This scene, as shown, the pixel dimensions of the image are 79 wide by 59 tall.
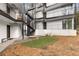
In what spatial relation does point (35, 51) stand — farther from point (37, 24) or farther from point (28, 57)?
point (37, 24)

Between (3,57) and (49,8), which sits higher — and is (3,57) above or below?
below

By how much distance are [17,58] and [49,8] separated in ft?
3.08

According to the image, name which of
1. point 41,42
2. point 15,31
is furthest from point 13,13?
point 41,42

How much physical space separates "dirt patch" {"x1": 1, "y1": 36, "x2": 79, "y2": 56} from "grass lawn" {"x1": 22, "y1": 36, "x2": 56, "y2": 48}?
53mm

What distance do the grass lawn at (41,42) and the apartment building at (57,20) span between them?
0.08 meters

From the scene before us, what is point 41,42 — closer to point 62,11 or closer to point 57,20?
point 57,20

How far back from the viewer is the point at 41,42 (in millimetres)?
2883

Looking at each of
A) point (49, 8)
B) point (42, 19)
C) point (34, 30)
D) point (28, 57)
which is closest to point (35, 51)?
point (28, 57)

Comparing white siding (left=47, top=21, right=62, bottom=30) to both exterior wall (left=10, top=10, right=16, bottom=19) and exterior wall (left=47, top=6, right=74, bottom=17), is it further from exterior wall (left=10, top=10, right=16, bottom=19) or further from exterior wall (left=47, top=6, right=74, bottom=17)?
exterior wall (left=10, top=10, right=16, bottom=19)

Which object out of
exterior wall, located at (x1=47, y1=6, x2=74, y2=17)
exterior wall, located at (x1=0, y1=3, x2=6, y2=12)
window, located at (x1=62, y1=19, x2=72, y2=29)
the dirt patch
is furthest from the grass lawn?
exterior wall, located at (x1=0, y1=3, x2=6, y2=12)

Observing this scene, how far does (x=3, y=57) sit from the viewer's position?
2818 millimetres

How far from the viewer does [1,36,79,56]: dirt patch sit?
2.82 m

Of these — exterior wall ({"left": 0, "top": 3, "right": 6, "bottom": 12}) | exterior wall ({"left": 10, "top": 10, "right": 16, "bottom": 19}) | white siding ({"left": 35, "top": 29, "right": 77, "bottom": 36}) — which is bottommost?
white siding ({"left": 35, "top": 29, "right": 77, "bottom": 36})

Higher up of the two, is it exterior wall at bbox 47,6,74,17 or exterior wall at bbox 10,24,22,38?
exterior wall at bbox 47,6,74,17
